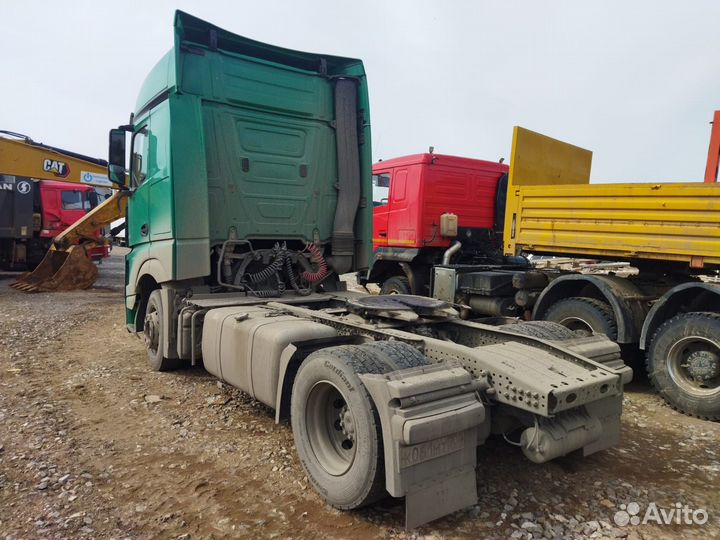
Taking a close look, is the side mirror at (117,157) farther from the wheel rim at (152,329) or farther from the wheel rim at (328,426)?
the wheel rim at (328,426)

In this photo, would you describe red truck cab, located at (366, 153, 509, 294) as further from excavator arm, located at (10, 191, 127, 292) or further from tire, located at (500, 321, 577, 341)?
excavator arm, located at (10, 191, 127, 292)

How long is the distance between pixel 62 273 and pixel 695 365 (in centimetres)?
1255

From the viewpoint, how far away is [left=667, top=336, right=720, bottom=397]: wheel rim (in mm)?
4434

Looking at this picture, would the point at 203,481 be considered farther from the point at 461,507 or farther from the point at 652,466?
the point at 652,466

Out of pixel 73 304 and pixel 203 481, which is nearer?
pixel 203 481

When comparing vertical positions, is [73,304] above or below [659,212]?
below

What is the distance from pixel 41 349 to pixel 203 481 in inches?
169

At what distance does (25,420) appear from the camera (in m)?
3.94

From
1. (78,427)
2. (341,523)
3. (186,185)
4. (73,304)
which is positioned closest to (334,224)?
(186,185)

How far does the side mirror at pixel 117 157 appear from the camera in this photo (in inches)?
229

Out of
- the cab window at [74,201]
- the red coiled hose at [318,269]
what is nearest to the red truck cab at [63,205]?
the cab window at [74,201]

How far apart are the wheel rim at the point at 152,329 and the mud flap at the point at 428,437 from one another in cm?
337

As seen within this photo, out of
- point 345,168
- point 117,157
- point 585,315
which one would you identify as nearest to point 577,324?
point 585,315

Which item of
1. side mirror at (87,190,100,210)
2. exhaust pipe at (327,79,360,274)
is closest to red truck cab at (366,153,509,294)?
exhaust pipe at (327,79,360,274)
